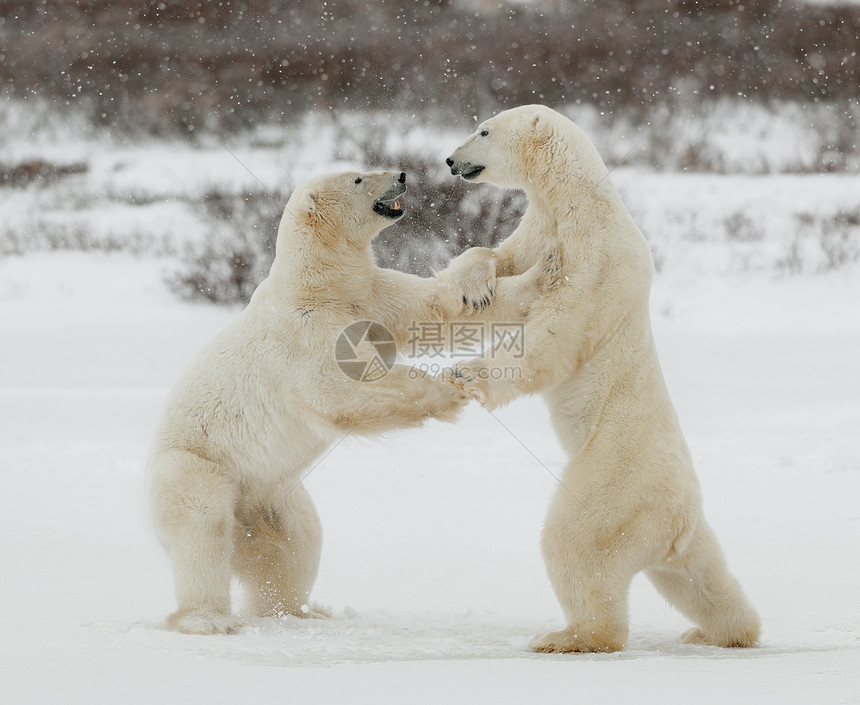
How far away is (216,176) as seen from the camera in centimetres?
1171

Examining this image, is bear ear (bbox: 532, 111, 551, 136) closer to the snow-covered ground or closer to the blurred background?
the snow-covered ground

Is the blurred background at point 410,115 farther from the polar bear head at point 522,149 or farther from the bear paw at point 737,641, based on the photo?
the bear paw at point 737,641

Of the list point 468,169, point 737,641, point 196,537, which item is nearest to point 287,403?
point 196,537

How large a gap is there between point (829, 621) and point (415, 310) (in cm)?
155

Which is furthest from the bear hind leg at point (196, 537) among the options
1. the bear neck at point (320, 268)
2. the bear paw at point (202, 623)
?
the bear neck at point (320, 268)

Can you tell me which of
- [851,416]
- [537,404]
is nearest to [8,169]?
[537,404]

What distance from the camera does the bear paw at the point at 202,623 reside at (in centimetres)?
299

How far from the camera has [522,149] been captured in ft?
10.2

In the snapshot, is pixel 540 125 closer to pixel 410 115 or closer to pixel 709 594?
pixel 709 594

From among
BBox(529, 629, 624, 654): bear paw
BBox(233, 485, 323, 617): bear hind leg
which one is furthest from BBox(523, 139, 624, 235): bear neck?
BBox(233, 485, 323, 617): bear hind leg

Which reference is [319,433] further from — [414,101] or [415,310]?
[414,101]

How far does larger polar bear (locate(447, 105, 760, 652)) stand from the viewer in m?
2.80

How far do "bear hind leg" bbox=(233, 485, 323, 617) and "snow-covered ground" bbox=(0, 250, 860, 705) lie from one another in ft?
0.43

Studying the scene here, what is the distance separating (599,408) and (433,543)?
147 centimetres
